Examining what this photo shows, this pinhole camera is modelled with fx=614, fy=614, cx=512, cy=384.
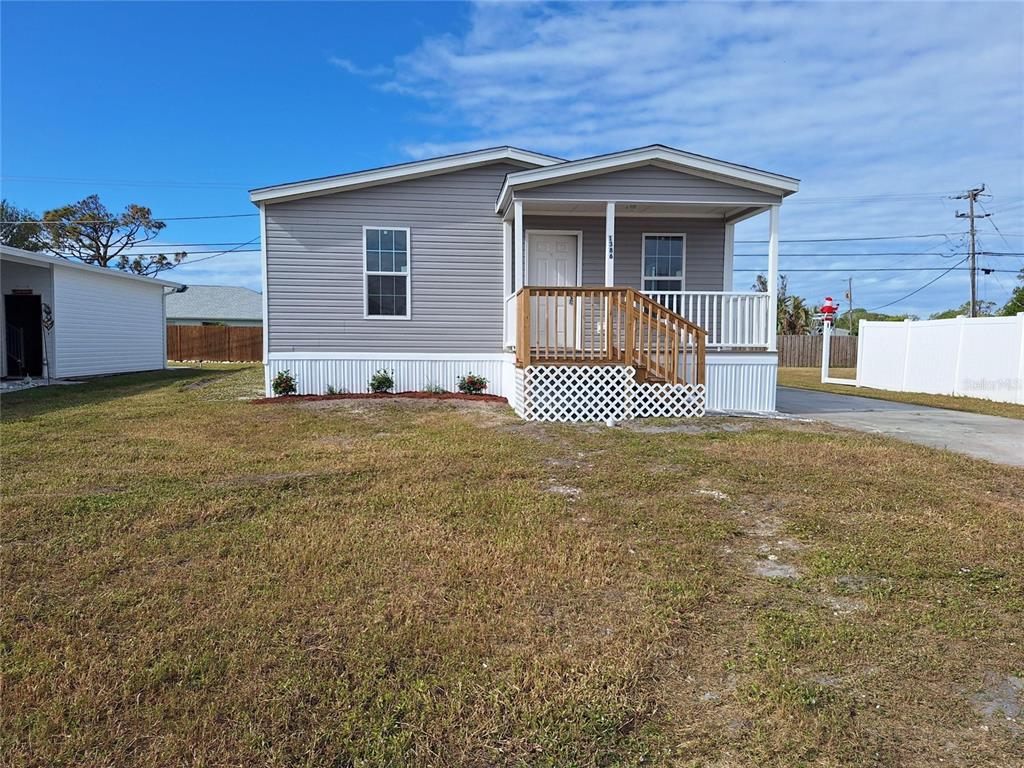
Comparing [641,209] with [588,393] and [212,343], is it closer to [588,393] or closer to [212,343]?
[588,393]

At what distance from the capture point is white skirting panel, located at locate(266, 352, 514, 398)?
36.1 feet

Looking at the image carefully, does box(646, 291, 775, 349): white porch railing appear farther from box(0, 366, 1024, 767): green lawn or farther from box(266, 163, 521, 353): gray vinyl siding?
box(0, 366, 1024, 767): green lawn

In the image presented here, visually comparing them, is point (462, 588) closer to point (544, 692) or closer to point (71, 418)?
point (544, 692)

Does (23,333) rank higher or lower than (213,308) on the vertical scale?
lower

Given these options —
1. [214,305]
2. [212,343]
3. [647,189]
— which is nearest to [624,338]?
[647,189]

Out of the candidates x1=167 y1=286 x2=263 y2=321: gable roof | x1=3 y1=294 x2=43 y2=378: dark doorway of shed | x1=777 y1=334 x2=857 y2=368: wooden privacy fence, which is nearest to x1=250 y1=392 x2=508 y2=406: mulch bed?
x1=3 y1=294 x2=43 y2=378: dark doorway of shed

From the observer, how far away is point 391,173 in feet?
35.2

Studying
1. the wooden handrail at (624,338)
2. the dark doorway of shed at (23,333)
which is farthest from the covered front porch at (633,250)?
the dark doorway of shed at (23,333)

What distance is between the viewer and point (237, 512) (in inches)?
174

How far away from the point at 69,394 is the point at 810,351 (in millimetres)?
30753

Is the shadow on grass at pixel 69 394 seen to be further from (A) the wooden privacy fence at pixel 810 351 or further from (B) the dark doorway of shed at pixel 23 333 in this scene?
(A) the wooden privacy fence at pixel 810 351

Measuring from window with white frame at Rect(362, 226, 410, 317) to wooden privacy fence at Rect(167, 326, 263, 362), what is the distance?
2071 centimetres

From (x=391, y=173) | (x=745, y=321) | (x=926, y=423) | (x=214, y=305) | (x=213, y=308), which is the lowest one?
(x=926, y=423)

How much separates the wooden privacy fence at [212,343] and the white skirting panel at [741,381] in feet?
82.6
